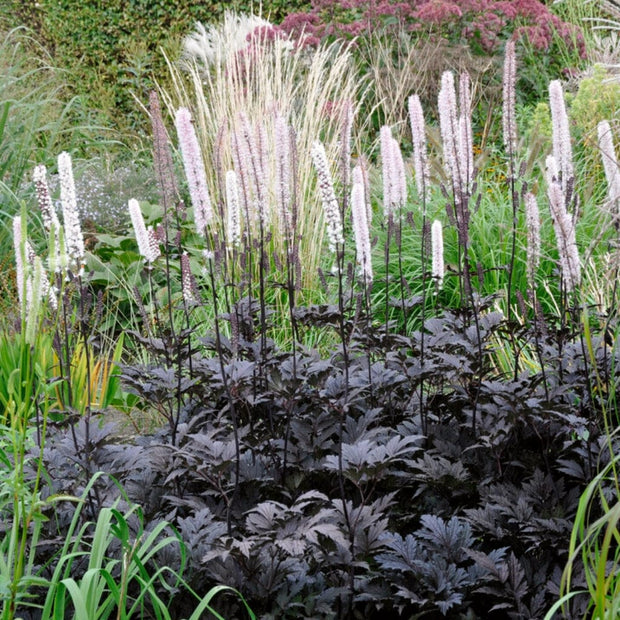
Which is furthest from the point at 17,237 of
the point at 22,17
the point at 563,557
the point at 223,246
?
the point at 22,17

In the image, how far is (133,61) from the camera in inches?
429

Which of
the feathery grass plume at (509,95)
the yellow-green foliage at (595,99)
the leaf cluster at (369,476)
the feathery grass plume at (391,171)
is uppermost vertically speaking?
the yellow-green foliage at (595,99)

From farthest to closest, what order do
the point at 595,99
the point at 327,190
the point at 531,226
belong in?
the point at 595,99, the point at 531,226, the point at 327,190

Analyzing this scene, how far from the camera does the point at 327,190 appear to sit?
1.97 metres

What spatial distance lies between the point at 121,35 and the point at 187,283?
9797 mm

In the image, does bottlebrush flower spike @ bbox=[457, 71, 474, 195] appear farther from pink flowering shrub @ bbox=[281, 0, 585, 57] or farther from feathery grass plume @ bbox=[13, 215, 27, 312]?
pink flowering shrub @ bbox=[281, 0, 585, 57]

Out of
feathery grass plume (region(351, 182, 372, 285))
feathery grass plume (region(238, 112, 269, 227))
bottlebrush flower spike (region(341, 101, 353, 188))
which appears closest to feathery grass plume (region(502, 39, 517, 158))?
bottlebrush flower spike (region(341, 101, 353, 188))

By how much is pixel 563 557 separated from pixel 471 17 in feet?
23.9

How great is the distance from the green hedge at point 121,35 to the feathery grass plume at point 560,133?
9.09m

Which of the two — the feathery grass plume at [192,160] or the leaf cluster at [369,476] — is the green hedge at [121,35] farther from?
the feathery grass plume at [192,160]

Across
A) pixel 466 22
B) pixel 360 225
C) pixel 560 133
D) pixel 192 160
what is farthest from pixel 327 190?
pixel 466 22

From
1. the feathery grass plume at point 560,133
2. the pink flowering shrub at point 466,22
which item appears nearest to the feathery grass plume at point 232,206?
the feathery grass plume at point 560,133

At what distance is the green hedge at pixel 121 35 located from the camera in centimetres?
1126

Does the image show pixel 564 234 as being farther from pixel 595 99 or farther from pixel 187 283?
pixel 595 99
